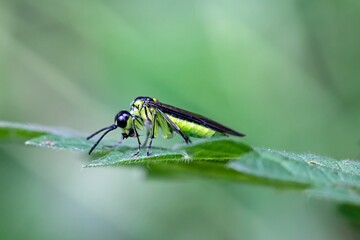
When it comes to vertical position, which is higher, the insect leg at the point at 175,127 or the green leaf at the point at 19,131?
the insect leg at the point at 175,127

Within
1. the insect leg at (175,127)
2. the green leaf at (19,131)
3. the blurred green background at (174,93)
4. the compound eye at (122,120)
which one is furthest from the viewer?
the blurred green background at (174,93)

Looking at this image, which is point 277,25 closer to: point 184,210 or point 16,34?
point 184,210

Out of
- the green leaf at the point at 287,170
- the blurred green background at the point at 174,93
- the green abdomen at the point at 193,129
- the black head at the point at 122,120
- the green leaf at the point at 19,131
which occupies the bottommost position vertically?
the green leaf at the point at 287,170

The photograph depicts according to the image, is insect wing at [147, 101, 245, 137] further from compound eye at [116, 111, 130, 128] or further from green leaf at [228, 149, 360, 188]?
green leaf at [228, 149, 360, 188]

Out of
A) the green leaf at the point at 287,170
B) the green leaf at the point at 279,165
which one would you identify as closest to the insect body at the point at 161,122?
the green leaf at the point at 279,165

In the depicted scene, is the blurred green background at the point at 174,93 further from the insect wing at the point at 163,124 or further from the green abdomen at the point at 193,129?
the green abdomen at the point at 193,129

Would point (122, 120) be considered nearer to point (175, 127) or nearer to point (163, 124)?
point (163, 124)

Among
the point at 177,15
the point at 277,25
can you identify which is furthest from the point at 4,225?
the point at 277,25
